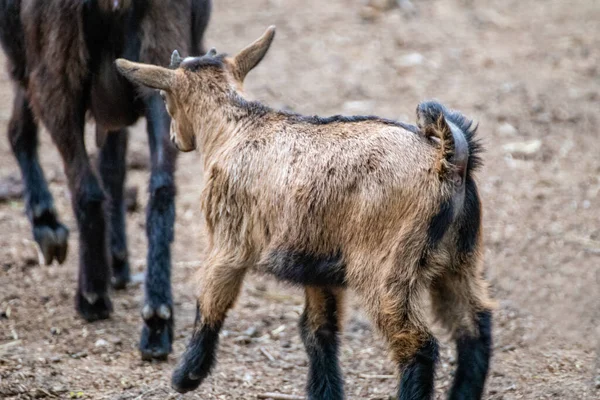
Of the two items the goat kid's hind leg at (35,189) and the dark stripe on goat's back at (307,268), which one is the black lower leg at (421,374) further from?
the goat kid's hind leg at (35,189)

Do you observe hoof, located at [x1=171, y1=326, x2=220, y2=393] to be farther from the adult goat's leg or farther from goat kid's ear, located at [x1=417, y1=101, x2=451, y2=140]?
goat kid's ear, located at [x1=417, y1=101, x2=451, y2=140]


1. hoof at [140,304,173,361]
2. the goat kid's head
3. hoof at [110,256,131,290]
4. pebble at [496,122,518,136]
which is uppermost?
the goat kid's head

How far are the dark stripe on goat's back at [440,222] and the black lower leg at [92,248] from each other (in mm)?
2340

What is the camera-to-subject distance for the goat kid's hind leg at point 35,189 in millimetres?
6020

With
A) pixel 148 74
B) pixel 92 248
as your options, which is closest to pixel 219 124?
pixel 148 74

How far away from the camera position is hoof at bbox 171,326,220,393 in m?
4.64

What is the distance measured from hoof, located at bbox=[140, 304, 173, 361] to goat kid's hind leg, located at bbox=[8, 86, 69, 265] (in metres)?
1.00

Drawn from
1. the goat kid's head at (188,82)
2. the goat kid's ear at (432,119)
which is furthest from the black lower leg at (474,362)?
the goat kid's head at (188,82)

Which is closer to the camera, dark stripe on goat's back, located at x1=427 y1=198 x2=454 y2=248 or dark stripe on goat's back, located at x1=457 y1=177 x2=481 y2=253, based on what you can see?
dark stripe on goat's back, located at x1=427 y1=198 x2=454 y2=248

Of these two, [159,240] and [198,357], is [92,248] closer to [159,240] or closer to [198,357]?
[159,240]

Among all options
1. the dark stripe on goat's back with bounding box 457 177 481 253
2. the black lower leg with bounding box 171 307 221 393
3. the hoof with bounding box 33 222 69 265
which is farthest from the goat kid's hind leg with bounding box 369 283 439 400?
the hoof with bounding box 33 222 69 265

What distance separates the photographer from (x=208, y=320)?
461 centimetres

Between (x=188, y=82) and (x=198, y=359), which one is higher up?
(x=188, y=82)

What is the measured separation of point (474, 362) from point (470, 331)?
0.44 ft
